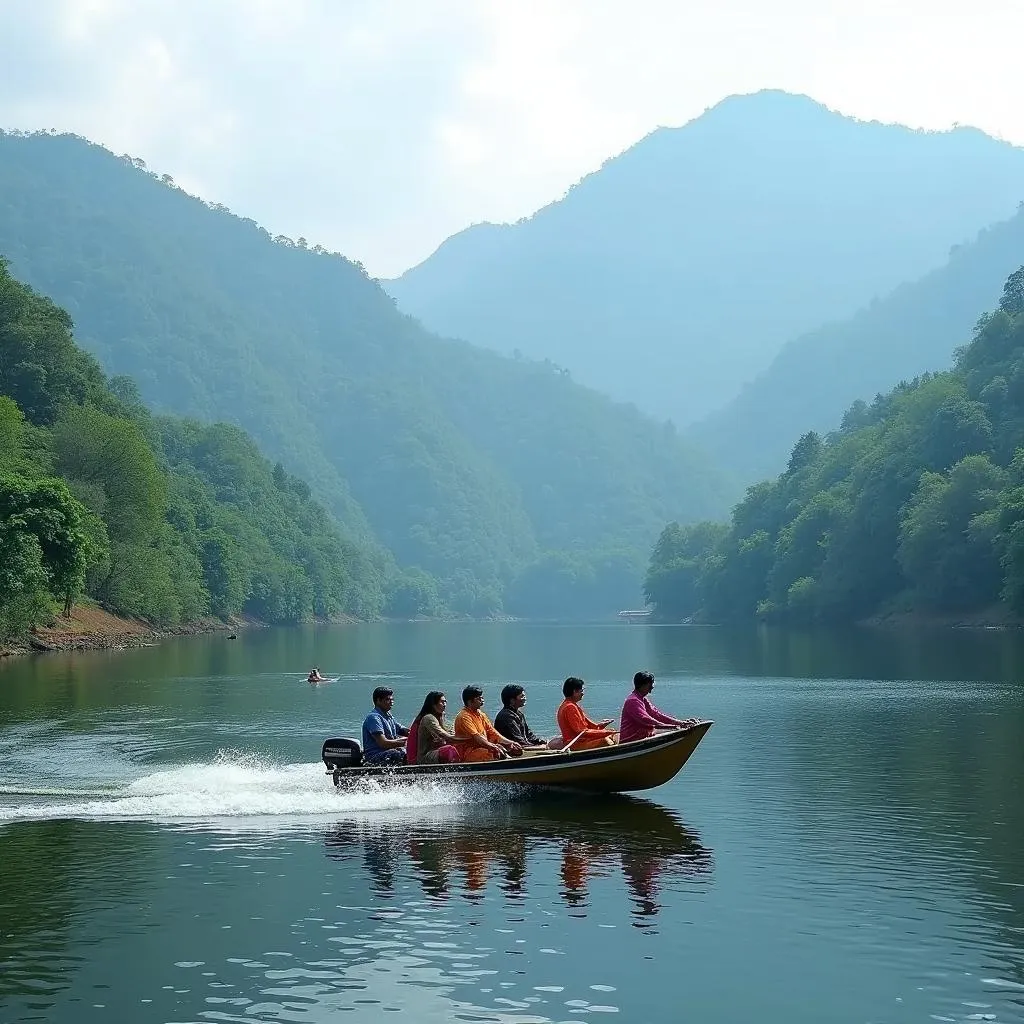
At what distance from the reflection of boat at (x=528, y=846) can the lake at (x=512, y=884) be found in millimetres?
86

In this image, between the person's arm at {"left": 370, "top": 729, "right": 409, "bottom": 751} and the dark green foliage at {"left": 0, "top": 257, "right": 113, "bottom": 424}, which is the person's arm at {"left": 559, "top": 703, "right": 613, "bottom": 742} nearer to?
the person's arm at {"left": 370, "top": 729, "right": 409, "bottom": 751}

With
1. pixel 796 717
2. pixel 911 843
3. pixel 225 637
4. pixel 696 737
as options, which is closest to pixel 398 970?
pixel 911 843

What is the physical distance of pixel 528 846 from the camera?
2306cm

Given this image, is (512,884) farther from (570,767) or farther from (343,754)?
(343,754)

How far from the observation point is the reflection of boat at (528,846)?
800 inches

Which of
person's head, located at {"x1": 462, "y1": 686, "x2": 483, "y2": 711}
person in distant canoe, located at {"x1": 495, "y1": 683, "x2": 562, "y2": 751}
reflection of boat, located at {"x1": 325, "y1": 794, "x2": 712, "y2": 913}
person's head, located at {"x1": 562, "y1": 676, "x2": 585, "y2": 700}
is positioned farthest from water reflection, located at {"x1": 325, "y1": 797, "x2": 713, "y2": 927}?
person's head, located at {"x1": 562, "y1": 676, "x2": 585, "y2": 700}

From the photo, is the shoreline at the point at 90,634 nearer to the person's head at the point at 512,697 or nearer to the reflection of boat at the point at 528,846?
the person's head at the point at 512,697

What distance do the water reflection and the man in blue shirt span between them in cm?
241

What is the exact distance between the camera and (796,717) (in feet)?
148

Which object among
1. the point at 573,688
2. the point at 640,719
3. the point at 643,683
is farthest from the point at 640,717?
the point at 573,688

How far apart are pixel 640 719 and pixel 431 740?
4.35m

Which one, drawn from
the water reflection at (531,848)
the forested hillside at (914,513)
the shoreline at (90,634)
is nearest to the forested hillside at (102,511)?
the shoreline at (90,634)

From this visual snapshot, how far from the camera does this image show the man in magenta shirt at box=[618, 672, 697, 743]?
1109 inches

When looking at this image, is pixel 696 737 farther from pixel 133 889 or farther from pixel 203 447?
pixel 203 447
